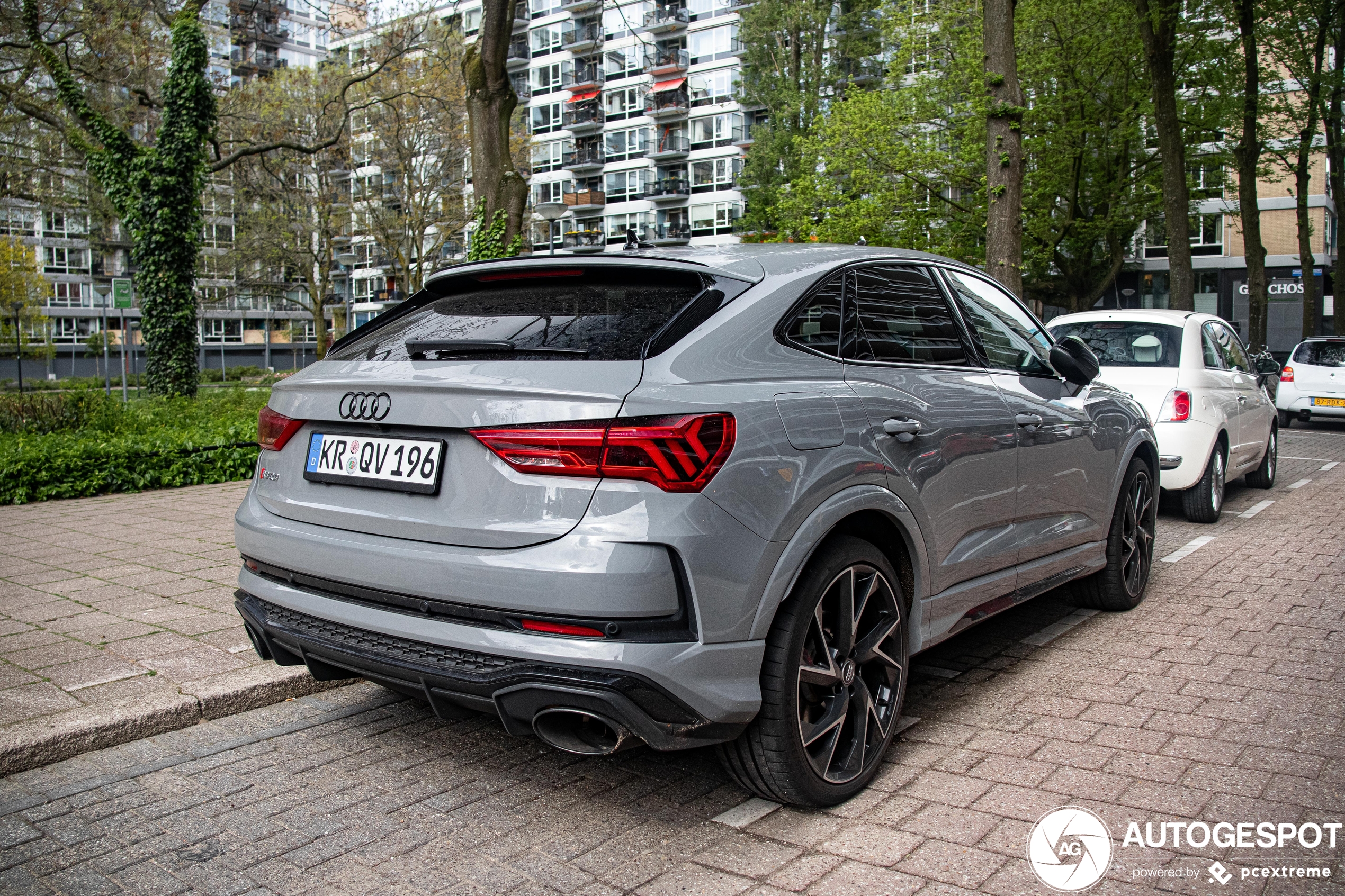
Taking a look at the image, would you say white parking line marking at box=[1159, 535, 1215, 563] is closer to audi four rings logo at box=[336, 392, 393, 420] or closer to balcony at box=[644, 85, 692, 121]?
audi four rings logo at box=[336, 392, 393, 420]

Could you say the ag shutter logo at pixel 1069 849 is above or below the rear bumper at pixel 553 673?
below

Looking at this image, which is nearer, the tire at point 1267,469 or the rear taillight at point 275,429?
the rear taillight at point 275,429

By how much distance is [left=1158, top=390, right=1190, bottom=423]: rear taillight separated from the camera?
8.42m

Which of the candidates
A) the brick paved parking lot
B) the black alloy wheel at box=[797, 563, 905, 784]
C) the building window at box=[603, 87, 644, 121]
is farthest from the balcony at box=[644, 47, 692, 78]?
the black alloy wheel at box=[797, 563, 905, 784]

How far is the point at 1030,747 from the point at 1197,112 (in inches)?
1041

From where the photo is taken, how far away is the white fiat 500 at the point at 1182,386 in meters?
8.43

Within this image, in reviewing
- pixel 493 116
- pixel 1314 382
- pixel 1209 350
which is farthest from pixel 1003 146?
pixel 1314 382

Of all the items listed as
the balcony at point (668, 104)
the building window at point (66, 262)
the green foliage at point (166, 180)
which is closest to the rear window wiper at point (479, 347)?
the green foliage at point (166, 180)

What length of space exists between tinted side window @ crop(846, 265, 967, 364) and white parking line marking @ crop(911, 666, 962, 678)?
142cm

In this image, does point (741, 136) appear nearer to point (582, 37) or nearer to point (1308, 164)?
point (582, 37)

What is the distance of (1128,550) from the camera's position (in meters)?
5.62

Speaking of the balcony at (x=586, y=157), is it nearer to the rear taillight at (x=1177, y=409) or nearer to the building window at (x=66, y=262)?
the building window at (x=66, y=262)

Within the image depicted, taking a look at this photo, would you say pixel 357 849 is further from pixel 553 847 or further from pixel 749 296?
pixel 749 296

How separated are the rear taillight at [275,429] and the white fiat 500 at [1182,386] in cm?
657
